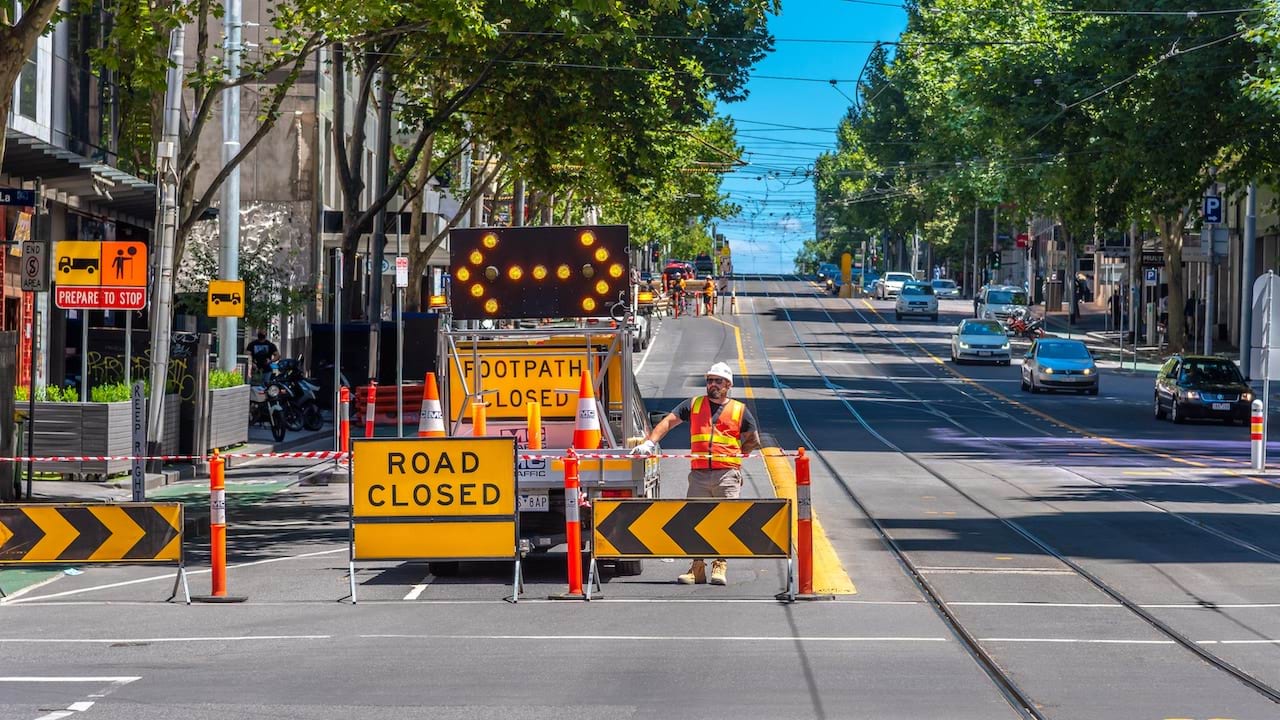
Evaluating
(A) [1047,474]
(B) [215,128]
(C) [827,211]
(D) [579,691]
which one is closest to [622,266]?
(D) [579,691]

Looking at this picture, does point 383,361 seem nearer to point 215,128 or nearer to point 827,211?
point 215,128

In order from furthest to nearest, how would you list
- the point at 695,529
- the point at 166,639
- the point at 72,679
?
the point at 695,529, the point at 166,639, the point at 72,679

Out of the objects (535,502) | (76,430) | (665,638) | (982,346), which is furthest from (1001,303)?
(665,638)

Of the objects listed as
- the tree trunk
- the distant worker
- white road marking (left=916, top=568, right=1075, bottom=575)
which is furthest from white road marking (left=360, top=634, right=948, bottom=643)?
the tree trunk

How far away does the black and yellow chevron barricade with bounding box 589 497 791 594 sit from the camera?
13852 mm

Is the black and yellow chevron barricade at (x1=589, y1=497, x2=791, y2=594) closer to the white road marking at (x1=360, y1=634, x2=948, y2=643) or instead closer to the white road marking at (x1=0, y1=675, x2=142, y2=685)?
the white road marking at (x1=360, y1=634, x2=948, y2=643)

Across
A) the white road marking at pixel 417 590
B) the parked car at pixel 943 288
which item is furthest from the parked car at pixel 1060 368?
the parked car at pixel 943 288

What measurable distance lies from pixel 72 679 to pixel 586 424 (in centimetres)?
603

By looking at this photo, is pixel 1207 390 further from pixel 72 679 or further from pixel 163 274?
pixel 72 679

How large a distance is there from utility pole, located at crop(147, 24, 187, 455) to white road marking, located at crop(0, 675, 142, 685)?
13440mm

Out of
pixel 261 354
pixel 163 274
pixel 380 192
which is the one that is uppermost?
pixel 380 192

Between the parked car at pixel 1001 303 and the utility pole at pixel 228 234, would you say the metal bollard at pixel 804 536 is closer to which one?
the utility pole at pixel 228 234

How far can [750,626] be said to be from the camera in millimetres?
12438

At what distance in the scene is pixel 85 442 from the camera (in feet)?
75.9
